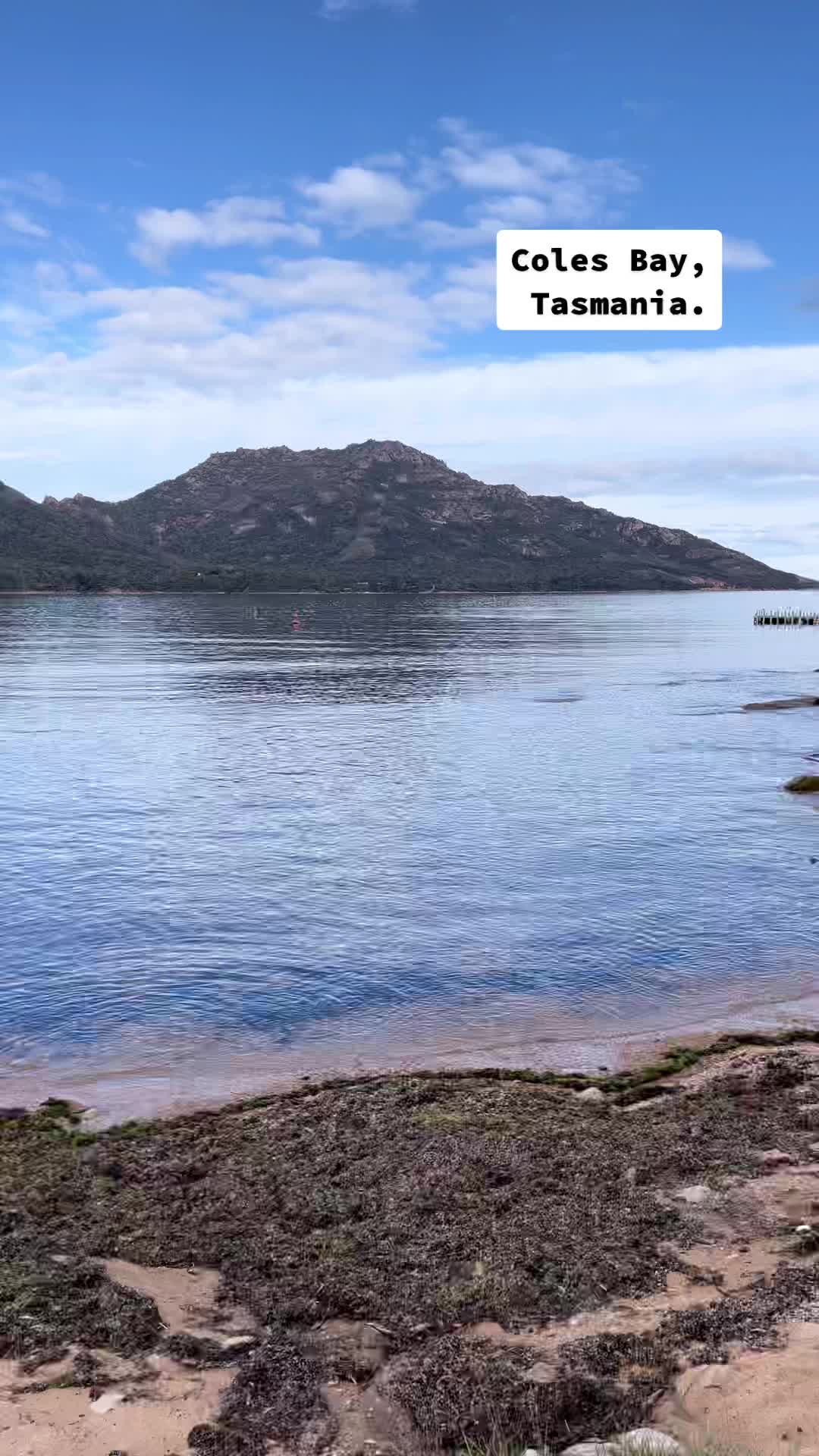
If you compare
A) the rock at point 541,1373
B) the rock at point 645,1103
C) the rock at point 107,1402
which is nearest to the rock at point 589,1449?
the rock at point 541,1373

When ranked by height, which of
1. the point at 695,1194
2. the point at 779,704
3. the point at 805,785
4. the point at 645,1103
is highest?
the point at 779,704

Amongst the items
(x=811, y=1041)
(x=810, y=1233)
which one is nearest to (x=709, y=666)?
(x=811, y=1041)

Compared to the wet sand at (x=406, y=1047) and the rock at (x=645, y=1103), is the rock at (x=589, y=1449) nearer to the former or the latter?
the rock at (x=645, y=1103)

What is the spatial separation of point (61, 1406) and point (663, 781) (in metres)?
31.7

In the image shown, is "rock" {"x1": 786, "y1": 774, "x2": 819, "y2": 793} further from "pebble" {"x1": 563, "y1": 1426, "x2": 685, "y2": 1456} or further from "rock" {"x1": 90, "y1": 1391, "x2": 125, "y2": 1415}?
"rock" {"x1": 90, "y1": 1391, "x2": 125, "y2": 1415}

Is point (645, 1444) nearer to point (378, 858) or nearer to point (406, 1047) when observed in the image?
point (406, 1047)

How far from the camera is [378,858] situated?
26797 mm

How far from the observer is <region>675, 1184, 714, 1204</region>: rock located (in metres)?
10.6

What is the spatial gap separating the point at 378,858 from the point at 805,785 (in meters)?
15.0

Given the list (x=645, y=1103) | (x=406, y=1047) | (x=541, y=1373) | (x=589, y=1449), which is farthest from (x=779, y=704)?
(x=589, y=1449)

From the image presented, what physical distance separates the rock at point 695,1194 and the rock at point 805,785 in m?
25.5

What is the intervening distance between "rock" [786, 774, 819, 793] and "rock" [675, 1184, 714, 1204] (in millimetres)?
25529

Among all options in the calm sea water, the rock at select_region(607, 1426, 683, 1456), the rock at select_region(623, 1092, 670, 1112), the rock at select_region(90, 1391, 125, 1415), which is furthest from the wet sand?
the rock at select_region(607, 1426, 683, 1456)

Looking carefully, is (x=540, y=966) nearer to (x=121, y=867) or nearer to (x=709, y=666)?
(x=121, y=867)
